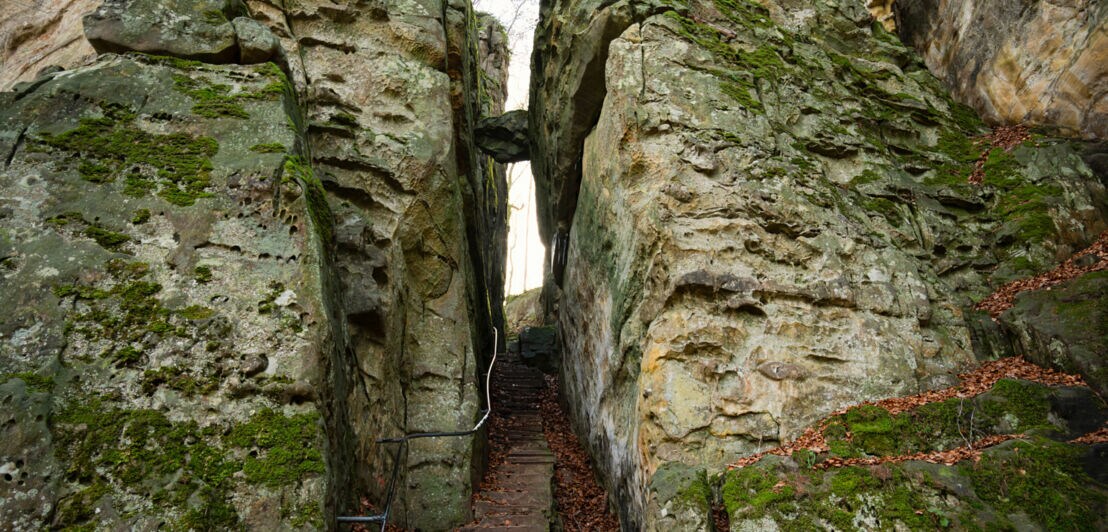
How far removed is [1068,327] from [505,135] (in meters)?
15.3

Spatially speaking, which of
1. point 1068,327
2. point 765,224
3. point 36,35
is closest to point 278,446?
point 765,224

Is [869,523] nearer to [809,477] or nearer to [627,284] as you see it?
[809,477]

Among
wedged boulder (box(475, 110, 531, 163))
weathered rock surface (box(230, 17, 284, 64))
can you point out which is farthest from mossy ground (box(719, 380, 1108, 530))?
wedged boulder (box(475, 110, 531, 163))

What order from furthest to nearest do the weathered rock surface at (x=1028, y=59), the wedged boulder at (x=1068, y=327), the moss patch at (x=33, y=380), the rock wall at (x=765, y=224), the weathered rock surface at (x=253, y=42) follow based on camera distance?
the weathered rock surface at (x=1028, y=59)
the weathered rock surface at (x=253, y=42)
the rock wall at (x=765, y=224)
the wedged boulder at (x=1068, y=327)
the moss patch at (x=33, y=380)

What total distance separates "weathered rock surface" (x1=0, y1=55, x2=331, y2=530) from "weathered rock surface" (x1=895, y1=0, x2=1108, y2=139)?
13.8 meters

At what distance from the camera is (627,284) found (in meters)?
9.33

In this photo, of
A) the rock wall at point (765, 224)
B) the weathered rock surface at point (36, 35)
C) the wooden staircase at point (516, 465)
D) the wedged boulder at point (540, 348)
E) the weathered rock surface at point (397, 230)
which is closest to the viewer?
the rock wall at point (765, 224)

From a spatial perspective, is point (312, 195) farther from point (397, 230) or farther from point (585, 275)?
point (585, 275)

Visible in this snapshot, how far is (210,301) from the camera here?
6.23 metres

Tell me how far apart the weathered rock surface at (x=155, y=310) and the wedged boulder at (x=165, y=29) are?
0.72 m

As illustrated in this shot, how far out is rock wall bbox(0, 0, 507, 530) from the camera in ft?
17.4

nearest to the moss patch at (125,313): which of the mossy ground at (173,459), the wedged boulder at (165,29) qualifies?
the mossy ground at (173,459)

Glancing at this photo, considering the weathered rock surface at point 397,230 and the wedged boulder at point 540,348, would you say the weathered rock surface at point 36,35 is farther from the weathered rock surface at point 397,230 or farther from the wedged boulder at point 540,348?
the wedged boulder at point 540,348

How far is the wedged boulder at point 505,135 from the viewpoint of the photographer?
18938 mm
